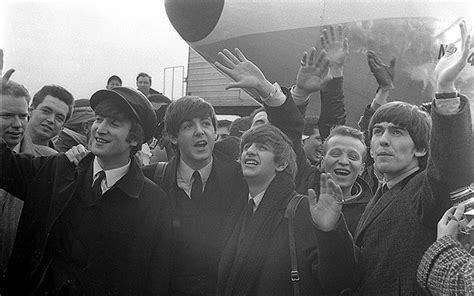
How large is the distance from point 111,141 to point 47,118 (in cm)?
98

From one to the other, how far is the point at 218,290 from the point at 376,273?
26.5 inches

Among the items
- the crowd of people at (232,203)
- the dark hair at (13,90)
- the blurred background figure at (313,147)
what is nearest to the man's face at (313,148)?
the blurred background figure at (313,147)

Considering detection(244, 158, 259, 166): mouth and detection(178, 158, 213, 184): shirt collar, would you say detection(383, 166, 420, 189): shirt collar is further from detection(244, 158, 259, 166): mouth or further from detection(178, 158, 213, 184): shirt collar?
detection(178, 158, 213, 184): shirt collar

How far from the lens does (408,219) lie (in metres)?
1.99

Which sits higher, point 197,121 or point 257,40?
point 257,40

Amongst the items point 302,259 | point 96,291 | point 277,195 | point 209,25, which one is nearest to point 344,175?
point 277,195

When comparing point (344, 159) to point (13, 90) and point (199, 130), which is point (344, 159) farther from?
point (13, 90)

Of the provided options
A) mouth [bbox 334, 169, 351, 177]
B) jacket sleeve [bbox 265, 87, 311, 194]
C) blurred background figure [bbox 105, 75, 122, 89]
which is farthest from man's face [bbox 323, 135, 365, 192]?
blurred background figure [bbox 105, 75, 122, 89]

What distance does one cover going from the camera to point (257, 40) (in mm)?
4691

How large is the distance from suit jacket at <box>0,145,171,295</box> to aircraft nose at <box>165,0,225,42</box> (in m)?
2.10

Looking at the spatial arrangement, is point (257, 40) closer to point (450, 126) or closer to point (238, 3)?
point (238, 3)

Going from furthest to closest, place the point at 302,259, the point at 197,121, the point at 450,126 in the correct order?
the point at 197,121 → the point at 302,259 → the point at 450,126

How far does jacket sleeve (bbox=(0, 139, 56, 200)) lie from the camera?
93.6 inches

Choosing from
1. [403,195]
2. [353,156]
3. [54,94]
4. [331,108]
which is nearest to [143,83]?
[54,94]
